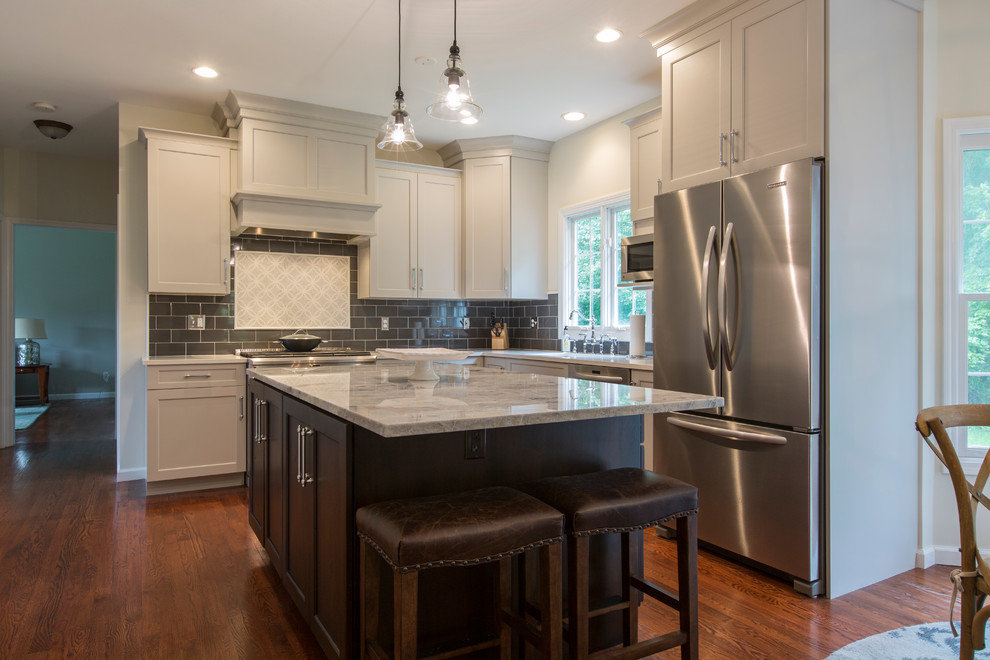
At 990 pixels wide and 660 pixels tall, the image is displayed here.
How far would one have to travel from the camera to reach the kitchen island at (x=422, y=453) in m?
1.64

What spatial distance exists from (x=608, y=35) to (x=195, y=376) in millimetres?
3297

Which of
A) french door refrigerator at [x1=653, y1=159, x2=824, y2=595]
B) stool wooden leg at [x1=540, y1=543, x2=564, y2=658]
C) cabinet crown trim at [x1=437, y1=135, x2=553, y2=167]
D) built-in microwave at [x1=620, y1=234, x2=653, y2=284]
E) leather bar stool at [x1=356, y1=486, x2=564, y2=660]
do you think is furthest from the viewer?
cabinet crown trim at [x1=437, y1=135, x2=553, y2=167]

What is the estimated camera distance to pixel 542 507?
1.59 meters

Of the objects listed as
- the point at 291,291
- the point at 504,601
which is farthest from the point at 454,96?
the point at 291,291

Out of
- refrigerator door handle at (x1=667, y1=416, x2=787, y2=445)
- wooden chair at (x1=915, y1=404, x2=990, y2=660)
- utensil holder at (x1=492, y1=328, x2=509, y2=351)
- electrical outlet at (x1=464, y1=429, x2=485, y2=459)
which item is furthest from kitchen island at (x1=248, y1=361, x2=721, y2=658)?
utensil holder at (x1=492, y1=328, x2=509, y2=351)

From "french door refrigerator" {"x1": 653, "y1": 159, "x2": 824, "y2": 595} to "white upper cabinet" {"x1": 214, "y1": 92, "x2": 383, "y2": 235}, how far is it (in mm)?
2446

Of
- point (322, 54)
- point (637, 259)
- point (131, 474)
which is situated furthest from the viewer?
point (131, 474)

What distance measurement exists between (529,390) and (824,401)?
1282mm

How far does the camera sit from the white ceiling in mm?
3103

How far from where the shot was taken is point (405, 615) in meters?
1.45

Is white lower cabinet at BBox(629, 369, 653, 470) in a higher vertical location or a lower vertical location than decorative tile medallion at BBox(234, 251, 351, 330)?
lower

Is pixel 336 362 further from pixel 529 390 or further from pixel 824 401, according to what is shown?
pixel 824 401

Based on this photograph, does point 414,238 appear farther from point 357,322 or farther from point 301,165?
point 301,165

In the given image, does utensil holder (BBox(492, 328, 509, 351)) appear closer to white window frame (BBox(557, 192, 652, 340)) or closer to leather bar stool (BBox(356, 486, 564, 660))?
white window frame (BBox(557, 192, 652, 340))
